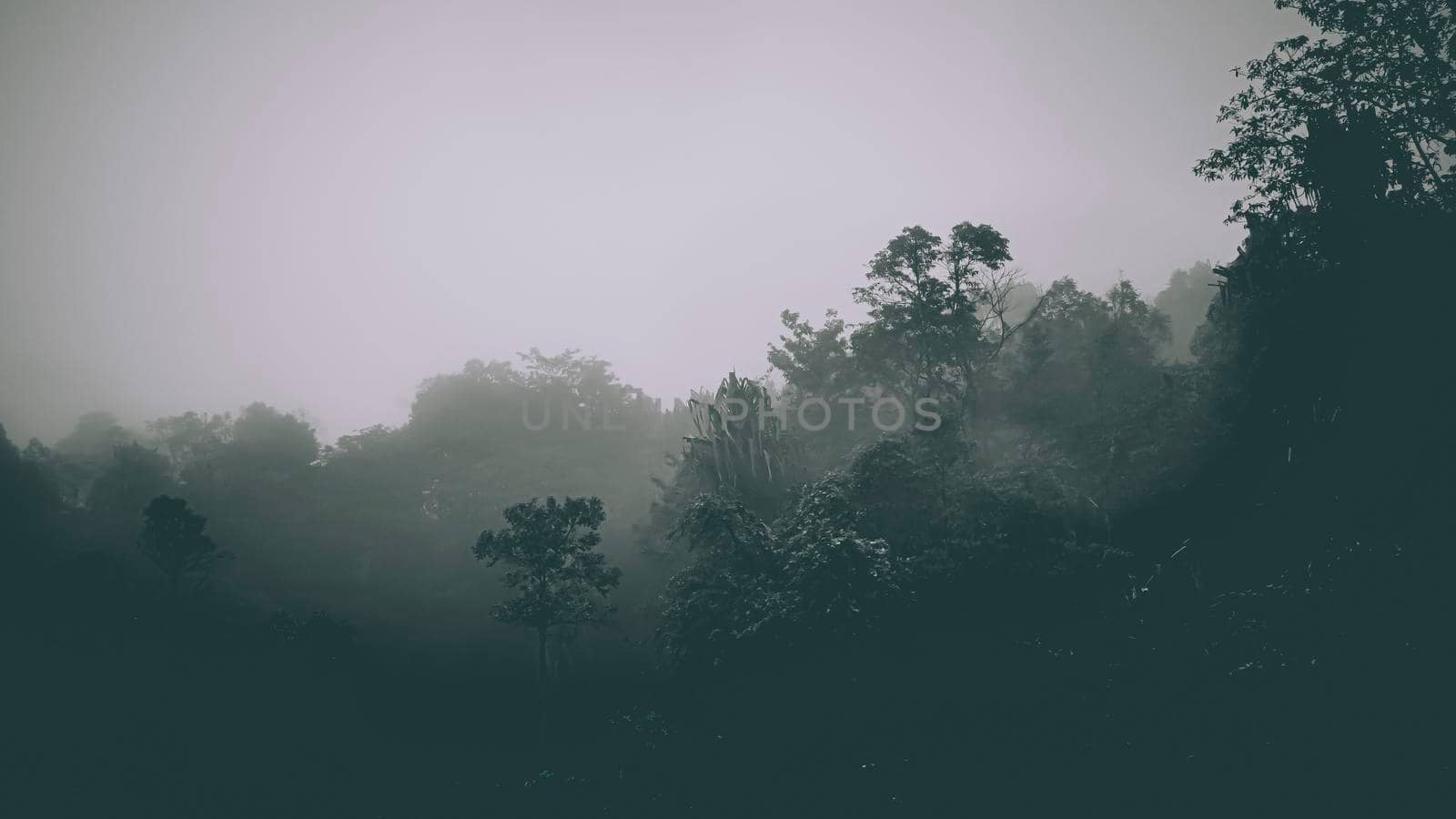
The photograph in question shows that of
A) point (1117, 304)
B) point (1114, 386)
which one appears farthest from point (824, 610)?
point (1117, 304)

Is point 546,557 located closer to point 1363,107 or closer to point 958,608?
point 958,608

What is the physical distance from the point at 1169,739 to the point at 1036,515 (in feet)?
34.2

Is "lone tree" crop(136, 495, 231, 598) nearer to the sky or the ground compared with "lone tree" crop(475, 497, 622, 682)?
nearer to the sky

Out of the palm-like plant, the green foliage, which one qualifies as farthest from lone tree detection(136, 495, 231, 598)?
the green foliage

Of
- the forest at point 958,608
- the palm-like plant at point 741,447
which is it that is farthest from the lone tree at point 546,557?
the palm-like plant at point 741,447

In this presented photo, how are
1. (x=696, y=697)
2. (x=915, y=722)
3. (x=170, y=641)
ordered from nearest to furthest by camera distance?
(x=915, y=722), (x=696, y=697), (x=170, y=641)

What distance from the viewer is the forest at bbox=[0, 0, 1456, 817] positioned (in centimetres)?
827

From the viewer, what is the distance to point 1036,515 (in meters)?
17.8

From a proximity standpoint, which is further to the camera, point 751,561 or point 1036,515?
point 1036,515

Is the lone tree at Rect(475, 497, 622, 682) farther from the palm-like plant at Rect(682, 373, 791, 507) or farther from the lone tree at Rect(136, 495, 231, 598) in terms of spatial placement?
the lone tree at Rect(136, 495, 231, 598)

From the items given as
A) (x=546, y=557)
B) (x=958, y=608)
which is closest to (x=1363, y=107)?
(x=958, y=608)

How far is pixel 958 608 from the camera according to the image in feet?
50.3

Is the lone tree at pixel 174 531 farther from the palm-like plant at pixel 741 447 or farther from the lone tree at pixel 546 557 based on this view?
the palm-like plant at pixel 741 447

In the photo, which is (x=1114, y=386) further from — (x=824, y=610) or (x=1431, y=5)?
A: (x=824, y=610)
